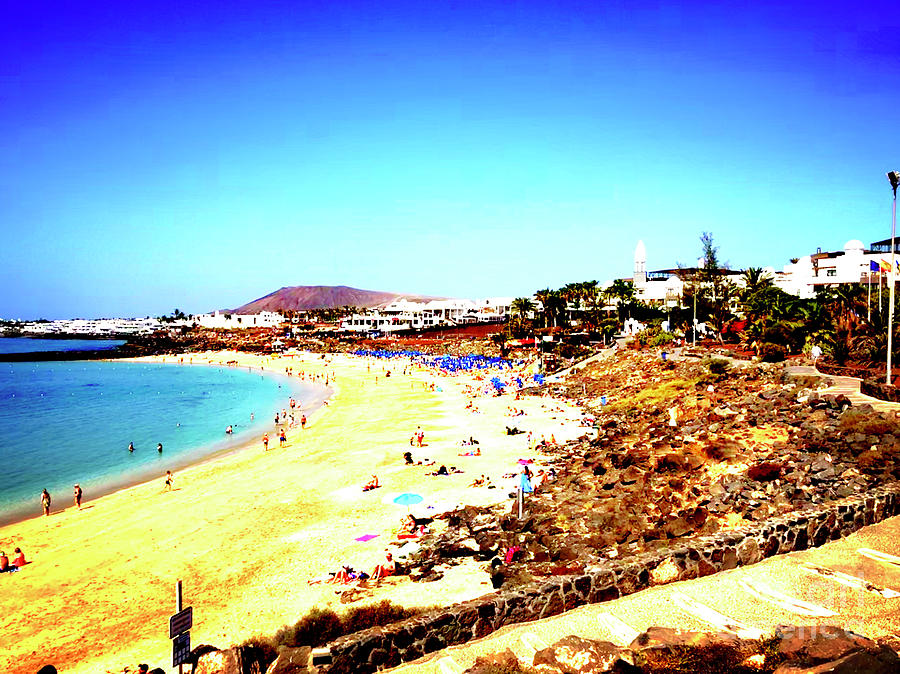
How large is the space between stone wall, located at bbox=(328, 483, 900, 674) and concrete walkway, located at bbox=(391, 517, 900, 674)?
127 millimetres

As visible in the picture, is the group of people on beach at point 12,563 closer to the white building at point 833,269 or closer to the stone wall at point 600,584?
the stone wall at point 600,584

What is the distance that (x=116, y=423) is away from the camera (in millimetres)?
38844

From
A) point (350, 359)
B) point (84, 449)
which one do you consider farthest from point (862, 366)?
point (350, 359)

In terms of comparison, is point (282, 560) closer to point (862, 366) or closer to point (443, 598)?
point (443, 598)

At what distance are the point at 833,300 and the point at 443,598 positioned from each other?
3478cm

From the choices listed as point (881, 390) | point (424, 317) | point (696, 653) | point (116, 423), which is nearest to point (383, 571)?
point (696, 653)

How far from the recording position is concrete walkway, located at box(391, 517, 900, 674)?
706 cm

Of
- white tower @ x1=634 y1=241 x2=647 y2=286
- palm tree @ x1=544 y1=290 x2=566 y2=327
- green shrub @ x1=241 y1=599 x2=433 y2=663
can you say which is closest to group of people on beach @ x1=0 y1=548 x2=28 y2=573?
green shrub @ x1=241 y1=599 x2=433 y2=663

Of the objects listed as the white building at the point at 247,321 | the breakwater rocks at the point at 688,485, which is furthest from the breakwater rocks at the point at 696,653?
the white building at the point at 247,321

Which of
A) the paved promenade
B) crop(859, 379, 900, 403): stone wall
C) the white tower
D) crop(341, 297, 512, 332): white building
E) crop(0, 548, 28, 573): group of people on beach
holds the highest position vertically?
the white tower

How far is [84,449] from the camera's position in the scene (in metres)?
30.7

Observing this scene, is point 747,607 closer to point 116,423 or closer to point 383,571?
point 383,571

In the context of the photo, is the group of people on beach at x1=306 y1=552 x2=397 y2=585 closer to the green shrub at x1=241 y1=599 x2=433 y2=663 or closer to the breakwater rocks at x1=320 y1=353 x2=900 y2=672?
the breakwater rocks at x1=320 y1=353 x2=900 y2=672

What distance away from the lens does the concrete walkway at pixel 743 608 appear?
7059mm
